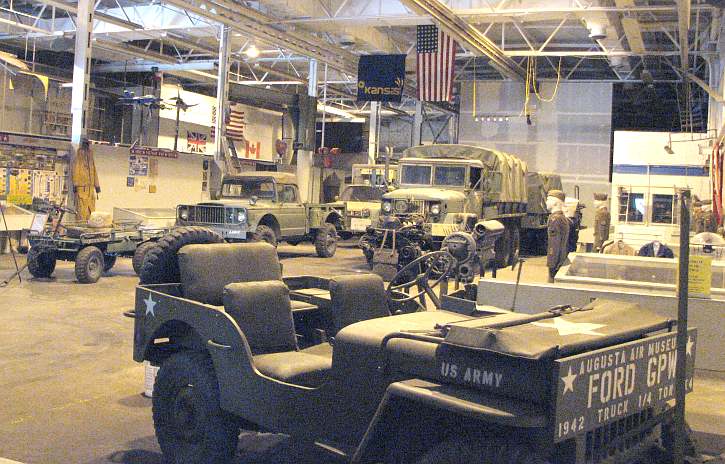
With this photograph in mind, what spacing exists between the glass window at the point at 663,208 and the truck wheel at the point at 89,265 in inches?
409

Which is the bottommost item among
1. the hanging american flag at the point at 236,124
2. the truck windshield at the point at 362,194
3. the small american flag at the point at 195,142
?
the truck windshield at the point at 362,194

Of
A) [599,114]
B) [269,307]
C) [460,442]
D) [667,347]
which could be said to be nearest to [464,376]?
[460,442]

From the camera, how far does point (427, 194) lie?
54.9 ft

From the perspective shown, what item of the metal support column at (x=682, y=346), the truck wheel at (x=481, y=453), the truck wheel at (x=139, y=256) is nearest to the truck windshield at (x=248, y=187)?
the truck wheel at (x=139, y=256)

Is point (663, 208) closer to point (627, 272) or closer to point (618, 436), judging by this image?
point (627, 272)

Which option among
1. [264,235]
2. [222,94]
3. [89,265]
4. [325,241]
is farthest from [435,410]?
[222,94]

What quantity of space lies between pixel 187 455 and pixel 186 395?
335 millimetres

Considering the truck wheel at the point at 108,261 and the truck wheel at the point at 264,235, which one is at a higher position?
the truck wheel at the point at 264,235

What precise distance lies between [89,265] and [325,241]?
740cm

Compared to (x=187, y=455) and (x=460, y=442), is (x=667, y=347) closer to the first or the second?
(x=460, y=442)

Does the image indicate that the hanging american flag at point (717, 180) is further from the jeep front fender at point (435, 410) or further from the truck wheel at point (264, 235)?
the jeep front fender at point (435, 410)

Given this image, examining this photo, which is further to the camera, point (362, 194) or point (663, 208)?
point (362, 194)

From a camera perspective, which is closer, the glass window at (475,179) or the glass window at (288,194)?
the glass window at (475,179)

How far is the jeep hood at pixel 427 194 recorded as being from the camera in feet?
54.5
